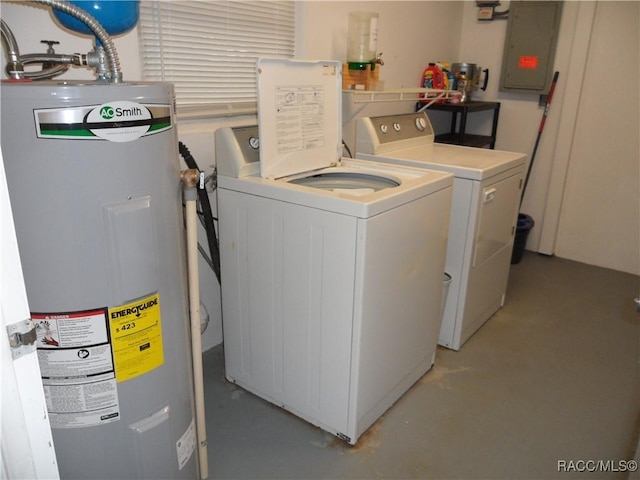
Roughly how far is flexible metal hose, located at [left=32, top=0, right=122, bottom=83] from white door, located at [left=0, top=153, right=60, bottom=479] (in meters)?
0.59

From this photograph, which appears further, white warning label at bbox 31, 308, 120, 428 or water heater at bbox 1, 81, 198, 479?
white warning label at bbox 31, 308, 120, 428

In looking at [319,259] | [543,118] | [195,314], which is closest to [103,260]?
[195,314]

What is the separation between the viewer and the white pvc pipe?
4.32 ft

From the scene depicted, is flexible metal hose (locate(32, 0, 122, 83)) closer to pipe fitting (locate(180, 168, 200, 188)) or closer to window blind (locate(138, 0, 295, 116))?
pipe fitting (locate(180, 168, 200, 188))

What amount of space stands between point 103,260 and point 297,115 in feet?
3.33

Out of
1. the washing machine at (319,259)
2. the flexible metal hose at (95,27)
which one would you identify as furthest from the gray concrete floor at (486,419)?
the flexible metal hose at (95,27)

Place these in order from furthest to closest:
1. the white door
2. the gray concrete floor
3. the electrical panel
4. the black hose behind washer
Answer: the electrical panel, the black hose behind washer, the gray concrete floor, the white door

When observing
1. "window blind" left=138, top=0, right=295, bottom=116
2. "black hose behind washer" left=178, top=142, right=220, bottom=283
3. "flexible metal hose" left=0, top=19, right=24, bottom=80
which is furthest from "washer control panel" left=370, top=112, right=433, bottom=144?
"flexible metal hose" left=0, top=19, right=24, bottom=80

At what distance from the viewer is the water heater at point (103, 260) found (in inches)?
38.9

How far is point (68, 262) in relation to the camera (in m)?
1.06

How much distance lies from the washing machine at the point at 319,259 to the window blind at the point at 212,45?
0.32 metres

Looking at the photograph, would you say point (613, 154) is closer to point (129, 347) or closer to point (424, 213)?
point (424, 213)

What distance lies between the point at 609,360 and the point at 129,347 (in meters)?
2.24

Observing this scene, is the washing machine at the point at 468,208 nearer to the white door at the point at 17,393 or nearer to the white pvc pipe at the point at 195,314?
the white pvc pipe at the point at 195,314
